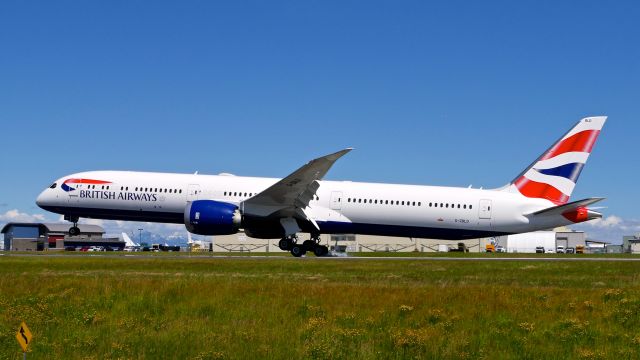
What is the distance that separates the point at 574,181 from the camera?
46281mm

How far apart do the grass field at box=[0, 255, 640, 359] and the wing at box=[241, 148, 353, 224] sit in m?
15.0

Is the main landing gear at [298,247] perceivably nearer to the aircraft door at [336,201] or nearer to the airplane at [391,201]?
the airplane at [391,201]

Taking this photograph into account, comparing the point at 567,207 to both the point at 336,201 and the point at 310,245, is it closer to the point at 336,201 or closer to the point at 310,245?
the point at 336,201

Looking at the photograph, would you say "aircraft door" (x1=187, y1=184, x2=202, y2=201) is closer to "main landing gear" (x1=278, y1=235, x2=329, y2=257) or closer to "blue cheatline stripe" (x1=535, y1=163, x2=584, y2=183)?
"main landing gear" (x1=278, y1=235, x2=329, y2=257)

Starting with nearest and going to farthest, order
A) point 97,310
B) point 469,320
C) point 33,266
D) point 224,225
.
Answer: point 469,320
point 97,310
point 33,266
point 224,225

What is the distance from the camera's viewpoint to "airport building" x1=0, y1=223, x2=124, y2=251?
114 meters

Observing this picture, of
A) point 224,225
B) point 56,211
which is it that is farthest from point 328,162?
point 56,211

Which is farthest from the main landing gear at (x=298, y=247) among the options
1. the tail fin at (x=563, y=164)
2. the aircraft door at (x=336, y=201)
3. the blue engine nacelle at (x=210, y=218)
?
the tail fin at (x=563, y=164)

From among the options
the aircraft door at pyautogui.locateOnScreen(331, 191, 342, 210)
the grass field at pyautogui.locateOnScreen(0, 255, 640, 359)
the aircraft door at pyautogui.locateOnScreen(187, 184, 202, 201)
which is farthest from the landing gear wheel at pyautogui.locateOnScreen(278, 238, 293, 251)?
the grass field at pyautogui.locateOnScreen(0, 255, 640, 359)

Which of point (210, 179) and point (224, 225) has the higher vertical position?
point (210, 179)

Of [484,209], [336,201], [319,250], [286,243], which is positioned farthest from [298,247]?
[484,209]

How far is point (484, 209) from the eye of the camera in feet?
151

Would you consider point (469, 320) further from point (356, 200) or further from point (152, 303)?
point (356, 200)

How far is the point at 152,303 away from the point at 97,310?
5.14 ft
